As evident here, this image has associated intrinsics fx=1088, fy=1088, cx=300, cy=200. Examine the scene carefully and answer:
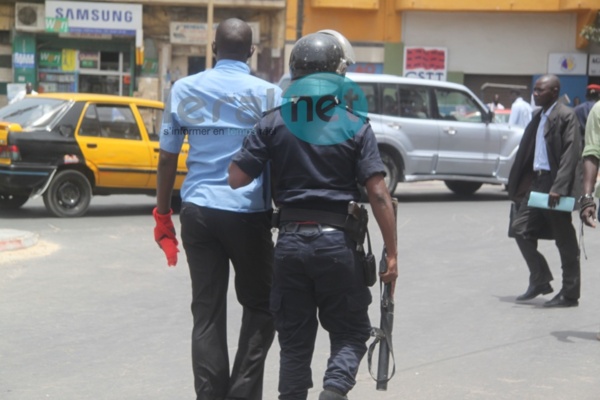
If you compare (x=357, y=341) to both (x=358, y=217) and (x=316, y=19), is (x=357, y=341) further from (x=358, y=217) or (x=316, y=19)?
(x=316, y=19)

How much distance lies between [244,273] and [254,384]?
20.5 inches

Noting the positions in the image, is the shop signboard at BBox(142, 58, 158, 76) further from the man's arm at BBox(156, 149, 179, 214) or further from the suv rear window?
the man's arm at BBox(156, 149, 179, 214)

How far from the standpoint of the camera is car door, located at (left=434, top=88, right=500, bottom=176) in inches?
643

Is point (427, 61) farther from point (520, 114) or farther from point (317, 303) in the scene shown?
point (317, 303)

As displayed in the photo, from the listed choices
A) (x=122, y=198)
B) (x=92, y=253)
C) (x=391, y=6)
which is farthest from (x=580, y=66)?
(x=92, y=253)

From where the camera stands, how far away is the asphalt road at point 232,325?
5.94m

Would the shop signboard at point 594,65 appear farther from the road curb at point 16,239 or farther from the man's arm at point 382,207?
the man's arm at point 382,207

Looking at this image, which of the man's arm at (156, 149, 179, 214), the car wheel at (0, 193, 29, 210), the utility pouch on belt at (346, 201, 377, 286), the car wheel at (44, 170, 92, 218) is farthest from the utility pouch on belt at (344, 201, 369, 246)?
the car wheel at (0, 193, 29, 210)

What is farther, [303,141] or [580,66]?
[580,66]

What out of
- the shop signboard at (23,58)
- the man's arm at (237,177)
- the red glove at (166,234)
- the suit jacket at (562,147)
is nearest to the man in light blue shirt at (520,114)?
the suit jacket at (562,147)

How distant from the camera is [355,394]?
5.76 meters

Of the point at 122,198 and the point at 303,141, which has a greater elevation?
the point at 303,141

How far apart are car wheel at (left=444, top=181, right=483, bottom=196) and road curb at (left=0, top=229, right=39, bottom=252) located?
27.4 ft

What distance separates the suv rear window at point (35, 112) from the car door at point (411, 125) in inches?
193
